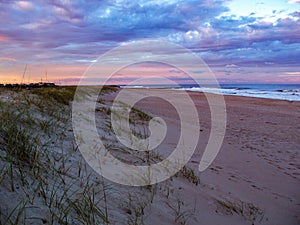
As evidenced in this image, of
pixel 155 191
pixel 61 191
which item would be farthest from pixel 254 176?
pixel 61 191

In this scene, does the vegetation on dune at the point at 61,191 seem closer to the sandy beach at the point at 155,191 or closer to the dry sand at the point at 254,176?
the sandy beach at the point at 155,191

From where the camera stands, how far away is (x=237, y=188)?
381 cm

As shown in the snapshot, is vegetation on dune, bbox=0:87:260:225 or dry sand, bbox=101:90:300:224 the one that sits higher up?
vegetation on dune, bbox=0:87:260:225

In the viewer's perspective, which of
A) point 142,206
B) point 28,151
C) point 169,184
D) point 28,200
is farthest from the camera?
point 169,184

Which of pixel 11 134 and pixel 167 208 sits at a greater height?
pixel 11 134

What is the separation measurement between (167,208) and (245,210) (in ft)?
3.37

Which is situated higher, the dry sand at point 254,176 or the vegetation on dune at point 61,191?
the vegetation on dune at point 61,191

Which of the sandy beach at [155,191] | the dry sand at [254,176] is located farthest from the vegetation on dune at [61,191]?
the dry sand at [254,176]

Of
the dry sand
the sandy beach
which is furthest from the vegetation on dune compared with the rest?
the dry sand

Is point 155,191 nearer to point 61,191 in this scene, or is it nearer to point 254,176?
point 61,191

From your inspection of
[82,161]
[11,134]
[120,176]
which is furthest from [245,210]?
[11,134]

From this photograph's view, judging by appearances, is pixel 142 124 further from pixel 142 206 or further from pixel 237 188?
pixel 142 206

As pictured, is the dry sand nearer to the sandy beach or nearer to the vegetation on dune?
the sandy beach

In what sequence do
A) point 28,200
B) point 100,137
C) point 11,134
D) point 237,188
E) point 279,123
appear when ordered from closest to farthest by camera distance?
1. point 28,200
2. point 11,134
3. point 237,188
4. point 100,137
5. point 279,123
